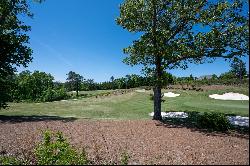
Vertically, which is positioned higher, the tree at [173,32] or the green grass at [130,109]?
the tree at [173,32]

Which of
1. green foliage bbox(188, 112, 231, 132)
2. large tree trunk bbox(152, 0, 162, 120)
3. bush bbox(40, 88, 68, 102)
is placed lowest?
bush bbox(40, 88, 68, 102)

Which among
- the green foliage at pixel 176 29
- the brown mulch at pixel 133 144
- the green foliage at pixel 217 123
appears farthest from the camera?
the green foliage at pixel 176 29

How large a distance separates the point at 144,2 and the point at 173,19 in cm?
265

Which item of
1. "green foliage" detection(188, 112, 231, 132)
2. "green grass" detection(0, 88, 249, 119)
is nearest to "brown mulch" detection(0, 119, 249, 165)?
"green foliage" detection(188, 112, 231, 132)

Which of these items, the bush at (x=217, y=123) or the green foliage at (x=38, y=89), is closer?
the bush at (x=217, y=123)

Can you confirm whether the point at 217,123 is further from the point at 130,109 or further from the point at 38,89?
the point at 38,89

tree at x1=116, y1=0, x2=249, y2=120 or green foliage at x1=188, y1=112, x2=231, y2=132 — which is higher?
tree at x1=116, y1=0, x2=249, y2=120

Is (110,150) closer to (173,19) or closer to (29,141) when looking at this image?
(29,141)

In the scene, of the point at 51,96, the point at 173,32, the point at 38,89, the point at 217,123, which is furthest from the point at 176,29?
the point at 38,89

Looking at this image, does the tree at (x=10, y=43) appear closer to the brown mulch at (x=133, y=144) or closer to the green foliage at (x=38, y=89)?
the brown mulch at (x=133, y=144)

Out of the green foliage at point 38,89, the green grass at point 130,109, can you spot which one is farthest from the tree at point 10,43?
the green foliage at point 38,89

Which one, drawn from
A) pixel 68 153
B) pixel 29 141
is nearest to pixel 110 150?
pixel 68 153

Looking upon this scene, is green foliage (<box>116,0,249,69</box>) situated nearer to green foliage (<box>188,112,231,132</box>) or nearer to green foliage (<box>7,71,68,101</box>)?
green foliage (<box>188,112,231,132</box>)

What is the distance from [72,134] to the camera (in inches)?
665
